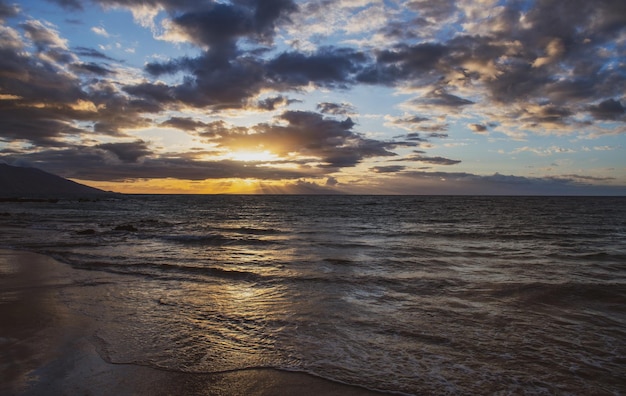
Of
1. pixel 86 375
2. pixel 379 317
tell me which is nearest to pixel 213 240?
pixel 379 317

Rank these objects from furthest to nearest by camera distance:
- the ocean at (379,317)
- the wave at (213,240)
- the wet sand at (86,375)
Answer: the wave at (213,240), the ocean at (379,317), the wet sand at (86,375)

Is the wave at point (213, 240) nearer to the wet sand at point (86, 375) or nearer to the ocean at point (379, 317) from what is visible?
the ocean at point (379, 317)

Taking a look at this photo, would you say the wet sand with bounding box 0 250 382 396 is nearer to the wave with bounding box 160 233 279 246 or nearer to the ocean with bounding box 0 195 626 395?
the ocean with bounding box 0 195 626 395

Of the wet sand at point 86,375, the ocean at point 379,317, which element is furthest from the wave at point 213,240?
the wet sand at point 86,375

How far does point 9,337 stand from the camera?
673 centimetres

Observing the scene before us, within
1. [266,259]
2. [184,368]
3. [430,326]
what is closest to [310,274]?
[266,259]

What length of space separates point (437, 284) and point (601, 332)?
4.69 meters

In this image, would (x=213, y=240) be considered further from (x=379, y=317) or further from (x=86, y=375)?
(x=86, y=375)

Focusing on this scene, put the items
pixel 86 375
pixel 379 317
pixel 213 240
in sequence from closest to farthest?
1. pixel 86 375
2. pixel 379 317
3. pixel 213 240

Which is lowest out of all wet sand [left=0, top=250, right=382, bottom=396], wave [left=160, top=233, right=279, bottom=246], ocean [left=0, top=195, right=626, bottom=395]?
wave [left=160, top=233, right=279, bottom=246]

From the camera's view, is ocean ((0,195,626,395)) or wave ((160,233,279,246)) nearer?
ocean ((0,195,626,395))

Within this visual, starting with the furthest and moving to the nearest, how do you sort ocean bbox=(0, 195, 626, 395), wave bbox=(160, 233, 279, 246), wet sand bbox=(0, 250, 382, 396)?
1. wave bbox=(160, 233, 279, 246)
2. ocean bbox=(0, 195, 626, 395)
3. wet sand bbox=(0, 250, 382, 396)

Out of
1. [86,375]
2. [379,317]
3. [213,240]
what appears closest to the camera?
[86,375]

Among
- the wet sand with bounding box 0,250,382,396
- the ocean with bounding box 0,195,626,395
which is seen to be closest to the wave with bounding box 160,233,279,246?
the ocean with bounding box 0,195,626,395
